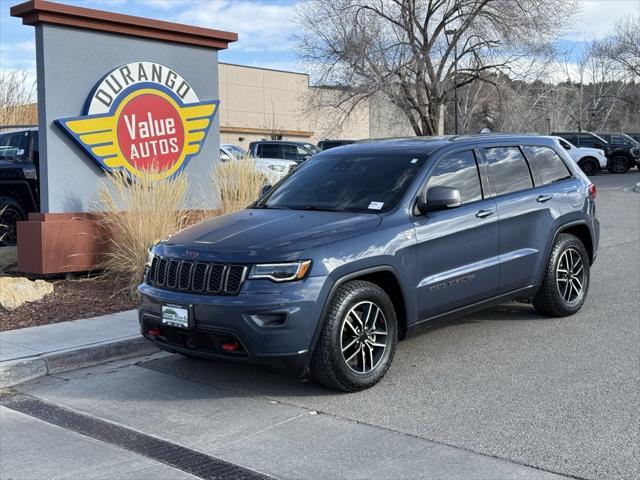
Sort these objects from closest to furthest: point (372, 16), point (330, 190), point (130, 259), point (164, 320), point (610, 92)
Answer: point (164, 320)
point (330, 190)
point (130, 259)
point (372, 16)
point (610, 92)

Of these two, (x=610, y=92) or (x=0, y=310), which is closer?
(x=0, y=310)

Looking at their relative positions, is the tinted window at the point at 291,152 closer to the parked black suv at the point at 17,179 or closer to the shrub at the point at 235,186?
the parked black suv at the point at 17,179

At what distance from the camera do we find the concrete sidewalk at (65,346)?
616cm

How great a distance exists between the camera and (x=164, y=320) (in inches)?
214

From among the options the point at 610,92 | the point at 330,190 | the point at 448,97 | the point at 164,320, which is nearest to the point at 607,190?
the point at 448,97

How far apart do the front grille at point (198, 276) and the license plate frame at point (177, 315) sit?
0.14 meters

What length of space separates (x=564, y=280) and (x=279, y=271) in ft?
12.1

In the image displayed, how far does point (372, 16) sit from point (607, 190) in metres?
15.3

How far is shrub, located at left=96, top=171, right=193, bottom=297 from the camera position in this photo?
8.98m

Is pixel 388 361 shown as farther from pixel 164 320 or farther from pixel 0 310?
pixel 0 310

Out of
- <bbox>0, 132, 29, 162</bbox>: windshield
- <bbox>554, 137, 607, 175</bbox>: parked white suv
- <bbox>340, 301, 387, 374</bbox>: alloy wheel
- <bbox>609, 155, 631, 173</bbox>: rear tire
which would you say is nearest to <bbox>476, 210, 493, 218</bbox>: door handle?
<bbox>340, 301, 387, 374</bbox>: alloy wheel

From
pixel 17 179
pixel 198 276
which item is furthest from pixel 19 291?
pixel 17 179

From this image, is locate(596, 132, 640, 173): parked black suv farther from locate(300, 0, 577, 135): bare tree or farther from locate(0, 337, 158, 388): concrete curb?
locate(0, 337, 158, 388): concrete curb

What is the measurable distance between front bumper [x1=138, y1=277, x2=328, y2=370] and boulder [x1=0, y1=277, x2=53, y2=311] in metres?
3.93
